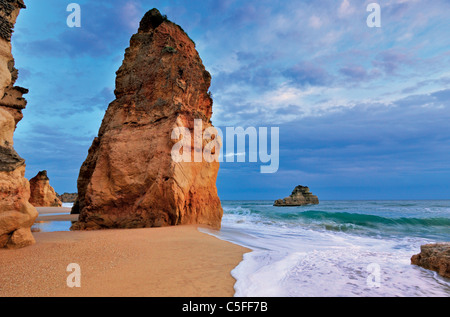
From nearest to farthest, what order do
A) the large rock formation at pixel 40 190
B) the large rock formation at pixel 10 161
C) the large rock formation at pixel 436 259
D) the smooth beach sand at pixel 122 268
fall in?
the smooth beach sand at pixel 122 268
the large rock formation at pixel 436 259
the large rock formation at pixel 10 161
the large rock formation at pixel 40 190

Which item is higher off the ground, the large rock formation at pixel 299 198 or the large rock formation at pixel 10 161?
the large rock formation at pixel 10 161

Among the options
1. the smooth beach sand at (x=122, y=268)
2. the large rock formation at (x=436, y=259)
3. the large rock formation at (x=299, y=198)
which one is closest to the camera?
the smooth beach sand at (x=122, y=268)

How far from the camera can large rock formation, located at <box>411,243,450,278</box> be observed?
14.8 feet

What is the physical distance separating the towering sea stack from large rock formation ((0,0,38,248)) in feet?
13.1

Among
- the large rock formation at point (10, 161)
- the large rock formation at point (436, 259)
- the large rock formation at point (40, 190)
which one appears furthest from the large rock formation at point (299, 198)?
the large rock formation at point (10, 161)

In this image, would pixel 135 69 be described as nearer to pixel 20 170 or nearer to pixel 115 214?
pixel 115 214

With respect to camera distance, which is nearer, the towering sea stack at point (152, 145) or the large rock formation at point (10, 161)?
the large rock formation at point (10, 161)

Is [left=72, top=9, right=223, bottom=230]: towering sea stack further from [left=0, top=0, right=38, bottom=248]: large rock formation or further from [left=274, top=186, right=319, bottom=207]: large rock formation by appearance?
[left=274, top=186, right=319, bottom=207]: large rock formation

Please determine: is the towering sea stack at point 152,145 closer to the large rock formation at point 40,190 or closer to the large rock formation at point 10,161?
the large rock formation at point 10,161

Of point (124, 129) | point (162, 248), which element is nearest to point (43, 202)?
point (124, 129)

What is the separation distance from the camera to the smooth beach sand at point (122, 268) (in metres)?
3.13

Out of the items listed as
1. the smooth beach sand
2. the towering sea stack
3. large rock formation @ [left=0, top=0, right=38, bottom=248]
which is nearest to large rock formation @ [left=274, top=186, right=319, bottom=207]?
the towering sea stack

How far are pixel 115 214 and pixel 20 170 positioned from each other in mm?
4555

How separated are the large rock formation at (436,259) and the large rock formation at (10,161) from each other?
8409 mm
